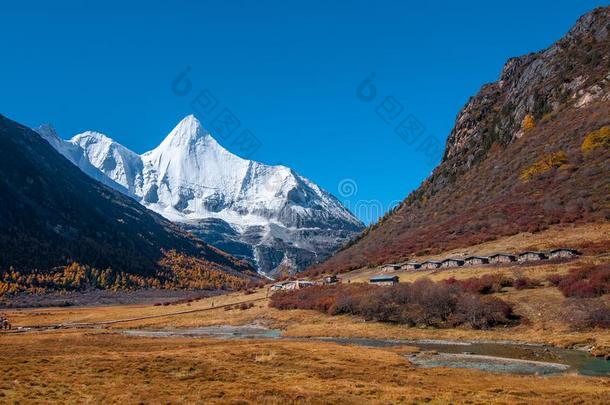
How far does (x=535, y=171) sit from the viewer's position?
5384 inches

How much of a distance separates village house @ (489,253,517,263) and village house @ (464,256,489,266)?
4.16ft

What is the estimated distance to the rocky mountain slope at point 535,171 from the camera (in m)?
116

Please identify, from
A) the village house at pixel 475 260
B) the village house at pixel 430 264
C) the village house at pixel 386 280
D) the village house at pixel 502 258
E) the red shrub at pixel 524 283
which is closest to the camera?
the red shrub at pixel 524 283

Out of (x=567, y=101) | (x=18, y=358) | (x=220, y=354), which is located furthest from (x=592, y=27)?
(x=18, y=358)

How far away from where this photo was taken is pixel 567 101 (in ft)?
538

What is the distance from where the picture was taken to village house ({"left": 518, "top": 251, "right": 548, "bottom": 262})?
8917 cm

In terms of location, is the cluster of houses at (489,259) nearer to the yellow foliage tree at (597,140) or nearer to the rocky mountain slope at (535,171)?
the rocky mountain slope at (535,171)

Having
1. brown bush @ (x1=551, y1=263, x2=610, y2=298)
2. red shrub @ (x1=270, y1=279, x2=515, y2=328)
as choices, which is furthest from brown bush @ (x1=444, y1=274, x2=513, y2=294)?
brown bush @ (x1=551, y1=263, x2=610, y2=298)

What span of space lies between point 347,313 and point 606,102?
11156 centimetres

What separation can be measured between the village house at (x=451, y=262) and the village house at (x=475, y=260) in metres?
1.07

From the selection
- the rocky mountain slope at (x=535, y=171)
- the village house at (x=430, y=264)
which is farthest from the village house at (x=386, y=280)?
the rocky mountain slope at (x=535, y=171)

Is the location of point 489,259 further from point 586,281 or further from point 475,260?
point 586,281

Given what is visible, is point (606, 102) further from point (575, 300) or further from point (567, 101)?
point (575, 300)

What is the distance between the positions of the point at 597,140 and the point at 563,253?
5660 cm
